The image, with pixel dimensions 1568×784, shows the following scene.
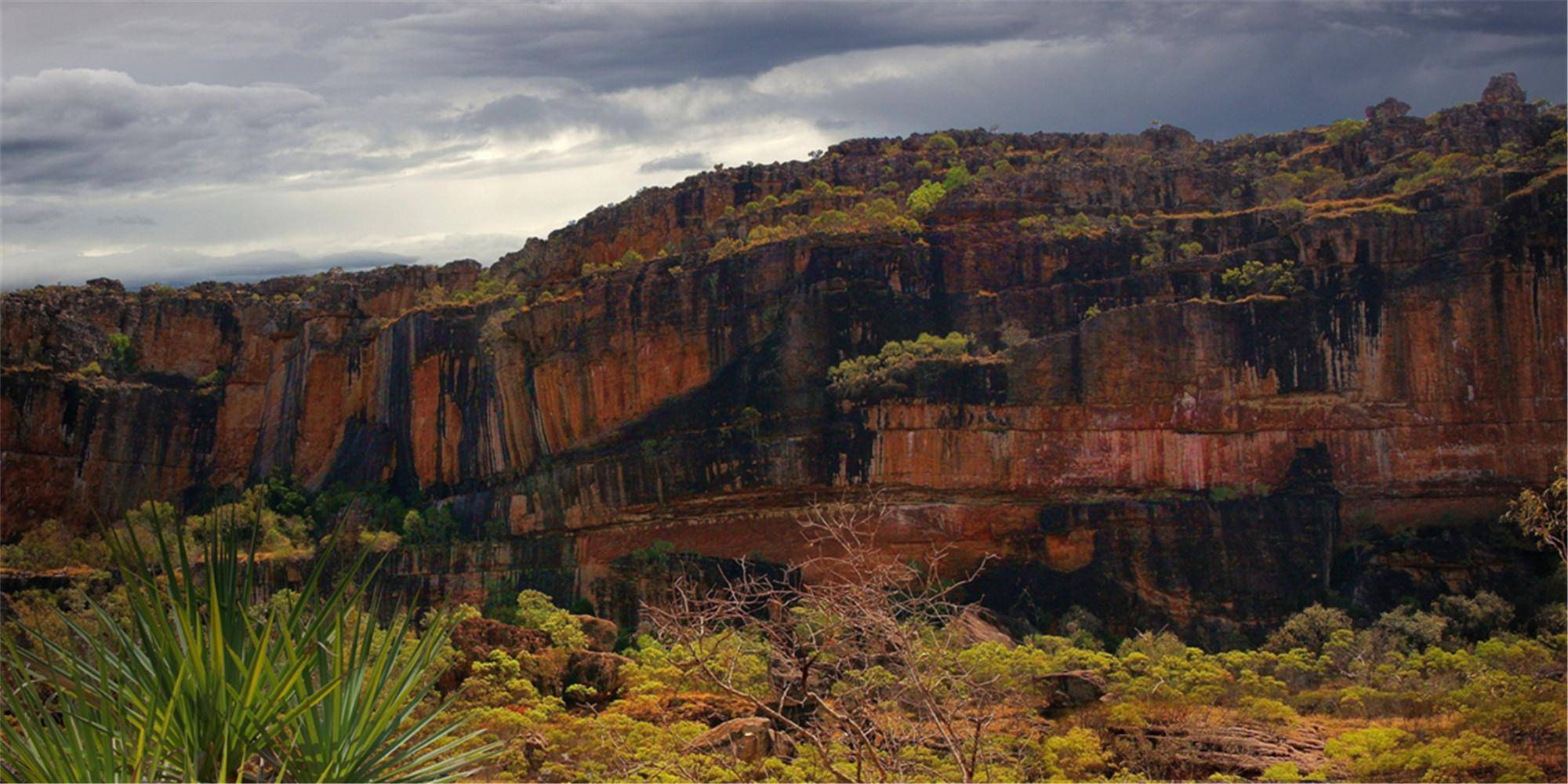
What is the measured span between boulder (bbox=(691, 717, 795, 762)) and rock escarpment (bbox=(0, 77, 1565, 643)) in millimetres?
9144

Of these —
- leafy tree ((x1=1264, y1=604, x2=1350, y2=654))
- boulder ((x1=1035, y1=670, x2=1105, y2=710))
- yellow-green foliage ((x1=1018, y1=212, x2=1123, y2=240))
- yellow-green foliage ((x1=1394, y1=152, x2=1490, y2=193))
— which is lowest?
leafy tree ((x1=1264, y1=604, x2=1350, y2=654))

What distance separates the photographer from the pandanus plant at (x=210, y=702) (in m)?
9.43

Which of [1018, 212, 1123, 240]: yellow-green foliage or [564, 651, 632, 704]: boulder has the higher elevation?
[1018, 212, 1123, 240]: yellow-green foliage

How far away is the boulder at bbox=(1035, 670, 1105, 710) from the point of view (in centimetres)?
3219

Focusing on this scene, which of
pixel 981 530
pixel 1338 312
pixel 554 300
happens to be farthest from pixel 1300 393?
pixel 554 300

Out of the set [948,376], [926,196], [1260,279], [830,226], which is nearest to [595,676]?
[948,376]

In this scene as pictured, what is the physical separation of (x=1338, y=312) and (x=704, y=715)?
73.3ft

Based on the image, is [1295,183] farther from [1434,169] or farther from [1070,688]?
[1070,688]

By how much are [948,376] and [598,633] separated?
1224cm

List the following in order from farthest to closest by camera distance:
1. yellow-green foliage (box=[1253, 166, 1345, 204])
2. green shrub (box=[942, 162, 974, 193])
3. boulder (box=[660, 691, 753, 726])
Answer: green shrub (box=[942, 162, 974, 193]), yellow-green foliage (box=[1253, 166, 1345, 204]), boulder (box=[660, 691, 753, 726])

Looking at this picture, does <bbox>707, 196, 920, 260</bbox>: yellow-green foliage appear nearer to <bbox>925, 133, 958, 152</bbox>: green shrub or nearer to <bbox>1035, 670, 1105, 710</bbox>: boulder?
<bbox>925, 133, 958, 152</bbox>: green shrub

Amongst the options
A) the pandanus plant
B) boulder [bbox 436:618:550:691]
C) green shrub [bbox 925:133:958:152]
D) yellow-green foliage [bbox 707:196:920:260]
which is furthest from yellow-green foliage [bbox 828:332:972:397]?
the pandanus plant

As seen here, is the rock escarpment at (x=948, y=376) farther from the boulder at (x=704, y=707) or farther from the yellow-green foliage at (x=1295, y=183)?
the boulder at (x=704, y=707)

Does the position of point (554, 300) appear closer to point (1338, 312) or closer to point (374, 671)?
point (1338, 312)
